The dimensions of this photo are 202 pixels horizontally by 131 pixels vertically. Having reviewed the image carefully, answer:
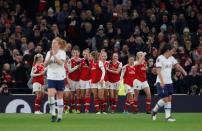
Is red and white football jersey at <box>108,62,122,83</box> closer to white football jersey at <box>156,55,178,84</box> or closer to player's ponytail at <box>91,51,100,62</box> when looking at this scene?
player's ponytail at <box>91,51,100,62</box>

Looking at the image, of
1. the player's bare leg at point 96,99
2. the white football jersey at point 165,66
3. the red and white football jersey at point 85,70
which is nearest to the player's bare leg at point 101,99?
the player's bare leg at point 96,99

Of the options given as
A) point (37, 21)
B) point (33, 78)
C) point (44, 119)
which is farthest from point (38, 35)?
point (44, 119)

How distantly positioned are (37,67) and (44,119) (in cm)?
516

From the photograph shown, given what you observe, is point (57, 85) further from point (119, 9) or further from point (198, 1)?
point (198, 1)

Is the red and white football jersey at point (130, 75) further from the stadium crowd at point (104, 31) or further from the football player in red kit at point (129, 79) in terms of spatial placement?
the stadium crowd at point (104, 31)

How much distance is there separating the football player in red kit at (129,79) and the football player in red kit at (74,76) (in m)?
1.80

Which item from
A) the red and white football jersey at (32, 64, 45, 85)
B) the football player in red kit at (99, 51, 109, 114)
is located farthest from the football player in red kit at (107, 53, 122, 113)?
the red and white football jersey at (32, 64, 45, 85)

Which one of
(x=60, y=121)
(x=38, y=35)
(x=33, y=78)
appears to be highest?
(x=38, y=35)

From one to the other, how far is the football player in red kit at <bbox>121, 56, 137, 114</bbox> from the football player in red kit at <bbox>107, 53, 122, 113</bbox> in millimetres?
301

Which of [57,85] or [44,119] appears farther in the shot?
[44,119]

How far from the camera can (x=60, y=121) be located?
2134cm

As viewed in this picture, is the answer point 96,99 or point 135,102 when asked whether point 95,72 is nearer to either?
point 96,99

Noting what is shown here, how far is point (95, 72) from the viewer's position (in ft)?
91.3

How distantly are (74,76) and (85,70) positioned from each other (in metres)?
0.49
